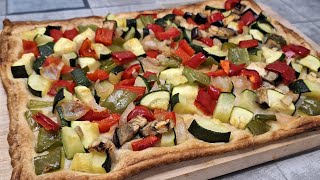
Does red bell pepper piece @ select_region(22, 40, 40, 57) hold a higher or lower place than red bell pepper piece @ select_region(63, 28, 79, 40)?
lower

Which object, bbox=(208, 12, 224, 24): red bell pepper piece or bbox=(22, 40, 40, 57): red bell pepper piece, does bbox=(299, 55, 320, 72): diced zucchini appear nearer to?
bbox=(208, 12, 224, 24): red bell pepper piece

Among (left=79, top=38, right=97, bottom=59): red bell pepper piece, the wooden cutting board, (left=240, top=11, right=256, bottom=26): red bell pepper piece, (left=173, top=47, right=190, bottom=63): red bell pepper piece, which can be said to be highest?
(left=240, top=11, right=256, bottom=26): red bell pepper piece

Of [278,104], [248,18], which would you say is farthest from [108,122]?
[248,18]

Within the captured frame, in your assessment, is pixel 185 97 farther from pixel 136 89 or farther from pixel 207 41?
pixel 207 41

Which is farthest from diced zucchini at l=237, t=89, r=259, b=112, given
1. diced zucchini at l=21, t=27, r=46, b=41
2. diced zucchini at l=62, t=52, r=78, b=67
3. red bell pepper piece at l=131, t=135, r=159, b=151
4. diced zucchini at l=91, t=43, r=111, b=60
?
diced zucchini at l=21, t=27, r=46, b=41

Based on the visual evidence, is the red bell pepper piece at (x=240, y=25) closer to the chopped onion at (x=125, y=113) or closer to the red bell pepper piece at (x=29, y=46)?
the chopped onion at (x=125, y=113)

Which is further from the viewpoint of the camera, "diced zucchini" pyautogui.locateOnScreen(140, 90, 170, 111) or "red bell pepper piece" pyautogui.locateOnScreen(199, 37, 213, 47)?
"red bell pepper piece" pyautogui.locateOnScreen(199, 37, 213, 47)
